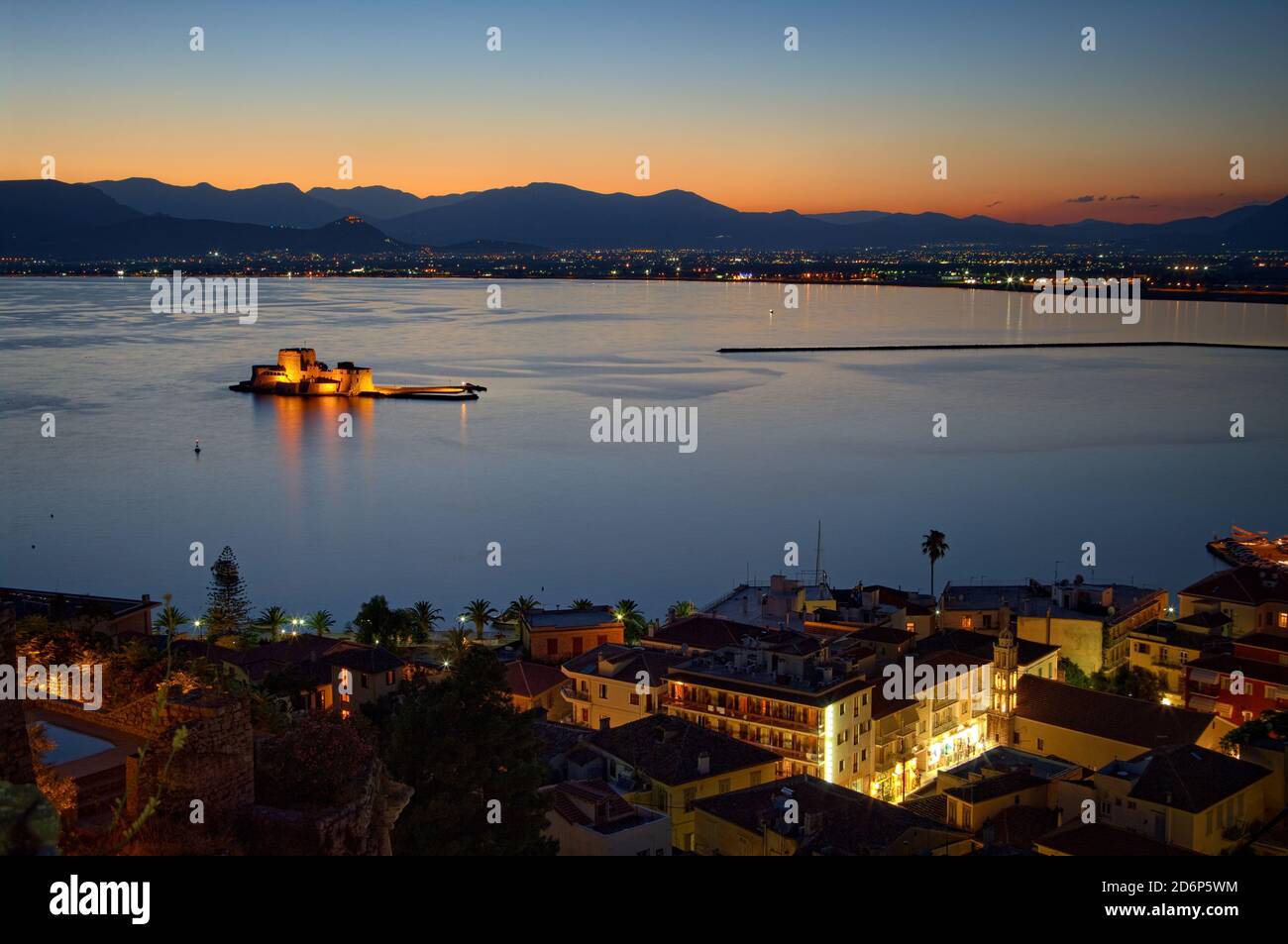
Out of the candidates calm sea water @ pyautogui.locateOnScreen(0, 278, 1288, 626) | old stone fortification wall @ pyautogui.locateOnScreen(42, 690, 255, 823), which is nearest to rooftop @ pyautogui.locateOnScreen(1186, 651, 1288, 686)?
calm sea water @ pyautogui.locateOnScreen(0, 278, 1288, 626)

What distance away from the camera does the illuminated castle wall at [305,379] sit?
120 ft

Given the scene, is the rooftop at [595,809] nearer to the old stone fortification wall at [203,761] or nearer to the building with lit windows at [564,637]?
the old stone fortification wall at [203,761]

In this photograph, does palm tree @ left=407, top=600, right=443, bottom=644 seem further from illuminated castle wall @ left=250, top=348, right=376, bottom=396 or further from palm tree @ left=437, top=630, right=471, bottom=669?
illuminated castle wall @ left=250, top=348, right=376, bottom=396

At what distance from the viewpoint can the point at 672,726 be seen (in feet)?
25.8

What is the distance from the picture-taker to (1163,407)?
110ft

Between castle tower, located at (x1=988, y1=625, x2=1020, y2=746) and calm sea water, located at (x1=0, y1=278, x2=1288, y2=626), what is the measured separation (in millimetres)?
5873

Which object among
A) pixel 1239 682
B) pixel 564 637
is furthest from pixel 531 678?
pixel 1239 682

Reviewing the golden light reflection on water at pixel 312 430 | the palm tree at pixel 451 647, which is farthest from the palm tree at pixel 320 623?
the golden light reflection on water at pixel 312 430

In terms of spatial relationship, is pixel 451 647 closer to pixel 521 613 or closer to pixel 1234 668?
pixel 521 613

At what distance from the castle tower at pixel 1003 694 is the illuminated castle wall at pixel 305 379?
29339 mm

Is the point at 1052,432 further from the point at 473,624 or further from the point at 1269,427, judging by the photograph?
the point at 473,624
